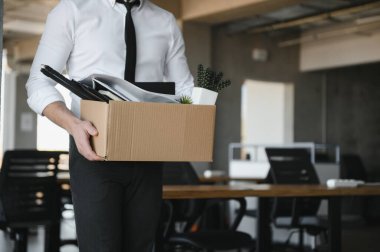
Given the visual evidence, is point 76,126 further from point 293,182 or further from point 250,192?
point 293,182

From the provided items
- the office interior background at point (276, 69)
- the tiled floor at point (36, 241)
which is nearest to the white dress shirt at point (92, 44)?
the tiled floor at point (36, 241)

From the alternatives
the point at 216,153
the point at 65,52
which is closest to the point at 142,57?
the point at 65,52

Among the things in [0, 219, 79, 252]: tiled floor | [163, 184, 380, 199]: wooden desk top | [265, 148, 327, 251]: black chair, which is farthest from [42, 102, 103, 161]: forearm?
[0, 219, 79, 252]: tiled floor

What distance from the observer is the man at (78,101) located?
1.37 m

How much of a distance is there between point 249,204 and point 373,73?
650cm

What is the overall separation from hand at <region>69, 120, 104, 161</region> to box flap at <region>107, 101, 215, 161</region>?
4 cm

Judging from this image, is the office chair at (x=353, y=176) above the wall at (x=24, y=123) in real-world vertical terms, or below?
below

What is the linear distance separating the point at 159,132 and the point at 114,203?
0.21m

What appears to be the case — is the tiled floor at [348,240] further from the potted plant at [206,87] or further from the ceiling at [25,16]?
the potted plant at [206,87]

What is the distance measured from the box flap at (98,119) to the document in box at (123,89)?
0.05 metres

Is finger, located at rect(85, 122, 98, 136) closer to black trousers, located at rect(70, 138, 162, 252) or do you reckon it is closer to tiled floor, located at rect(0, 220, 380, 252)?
black trousers, located at rect(70, 138, 162, 252)

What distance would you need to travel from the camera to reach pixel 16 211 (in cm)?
392

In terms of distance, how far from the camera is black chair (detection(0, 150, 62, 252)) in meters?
3.86

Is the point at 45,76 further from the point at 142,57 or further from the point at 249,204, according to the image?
the point at 249,204
